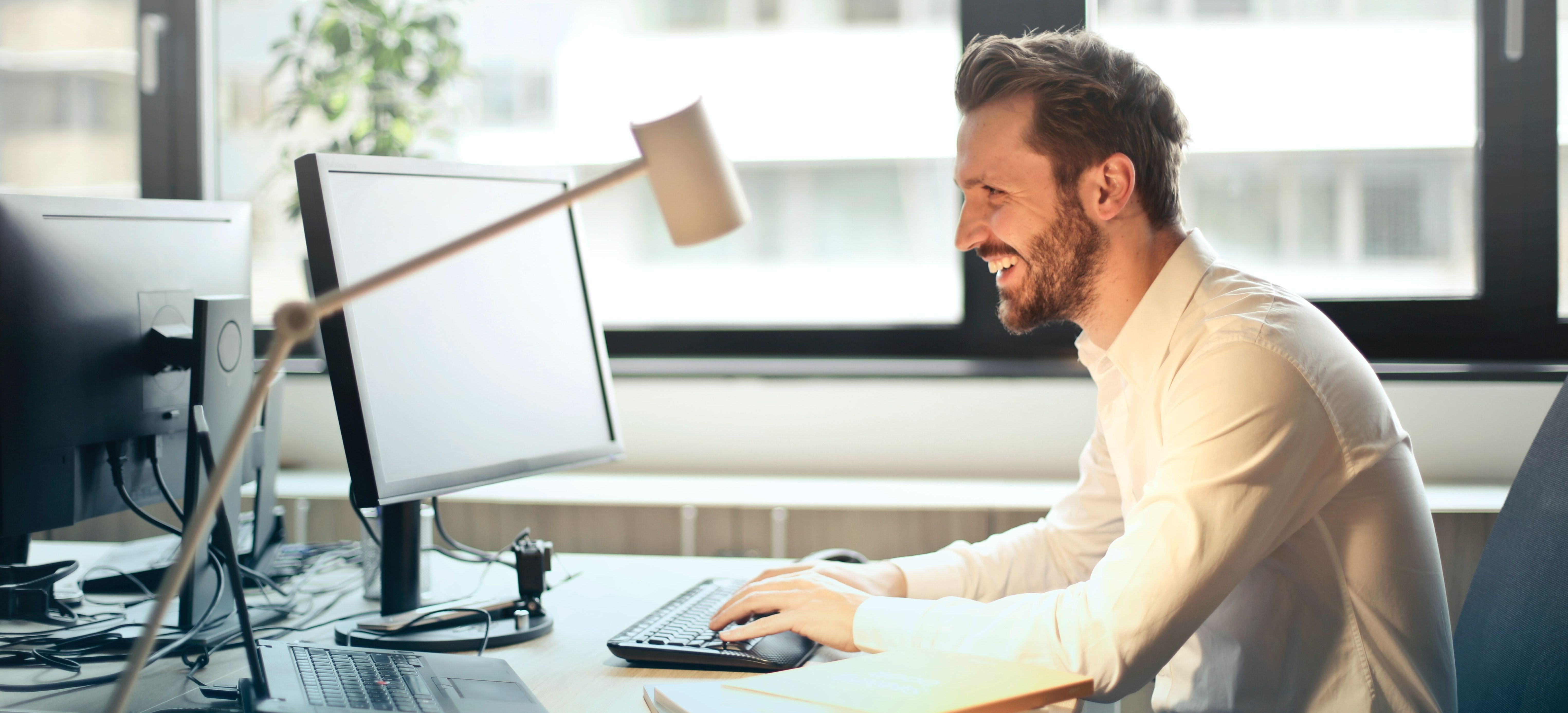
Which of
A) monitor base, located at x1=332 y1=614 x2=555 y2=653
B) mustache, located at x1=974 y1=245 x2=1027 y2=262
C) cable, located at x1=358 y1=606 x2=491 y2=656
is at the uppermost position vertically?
mustache, located at x1=974 y1=245 x2=1027 y2=262

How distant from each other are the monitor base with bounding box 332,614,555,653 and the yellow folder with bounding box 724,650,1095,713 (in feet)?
1.13

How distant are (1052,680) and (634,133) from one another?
1.83 feet

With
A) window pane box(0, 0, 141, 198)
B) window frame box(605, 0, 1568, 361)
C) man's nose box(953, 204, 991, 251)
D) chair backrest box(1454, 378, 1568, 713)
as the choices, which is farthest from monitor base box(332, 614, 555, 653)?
window pane box(0, 0, 141, 198)

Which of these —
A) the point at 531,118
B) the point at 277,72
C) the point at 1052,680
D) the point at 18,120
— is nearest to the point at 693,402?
the point at 531,118

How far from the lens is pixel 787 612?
107 cm

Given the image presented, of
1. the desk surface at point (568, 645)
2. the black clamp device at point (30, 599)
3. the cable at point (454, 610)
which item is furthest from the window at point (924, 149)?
the cable at point (454, 610)

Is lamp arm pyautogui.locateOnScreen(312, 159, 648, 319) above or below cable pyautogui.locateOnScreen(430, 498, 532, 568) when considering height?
above

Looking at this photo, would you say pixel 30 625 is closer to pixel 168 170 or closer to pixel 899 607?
pixel 899 607

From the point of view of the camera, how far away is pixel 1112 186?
46.7 inches

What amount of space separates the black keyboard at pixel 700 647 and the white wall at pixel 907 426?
3.68ft

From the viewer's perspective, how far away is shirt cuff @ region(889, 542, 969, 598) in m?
1.26

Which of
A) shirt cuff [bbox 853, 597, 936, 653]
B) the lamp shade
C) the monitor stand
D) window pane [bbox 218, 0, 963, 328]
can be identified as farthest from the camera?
window pane [bbox 218, 0, 963, 328]

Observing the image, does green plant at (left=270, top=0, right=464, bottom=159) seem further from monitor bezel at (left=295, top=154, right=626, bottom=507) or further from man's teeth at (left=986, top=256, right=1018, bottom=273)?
man's teeth at (left=986, top=256, right=1018, bottom=273)

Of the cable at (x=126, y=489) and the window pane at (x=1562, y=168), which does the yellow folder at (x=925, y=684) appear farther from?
the window pane at (x=1562, y=168)
